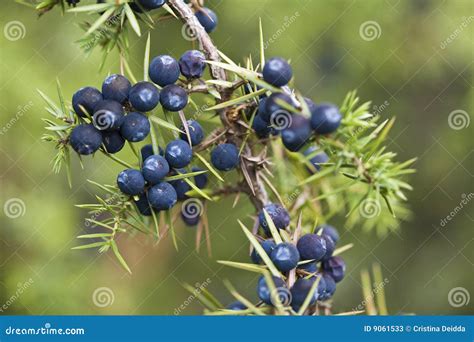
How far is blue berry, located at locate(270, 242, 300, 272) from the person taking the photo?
80 centimetres

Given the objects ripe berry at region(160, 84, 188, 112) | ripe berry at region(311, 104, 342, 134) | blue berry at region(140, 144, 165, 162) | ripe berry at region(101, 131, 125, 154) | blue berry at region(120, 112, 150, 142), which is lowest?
ripe berry at region(101, 131, 125, 154)

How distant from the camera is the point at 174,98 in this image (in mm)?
841

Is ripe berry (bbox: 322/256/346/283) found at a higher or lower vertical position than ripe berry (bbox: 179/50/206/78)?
lower

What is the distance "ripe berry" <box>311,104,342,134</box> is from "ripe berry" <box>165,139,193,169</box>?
9.0 inches

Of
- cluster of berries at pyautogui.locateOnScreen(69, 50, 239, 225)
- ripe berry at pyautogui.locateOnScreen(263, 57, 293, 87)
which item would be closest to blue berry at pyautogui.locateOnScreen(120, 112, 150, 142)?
cluster of berries at pyautogui.locateOnScreen(69, 50, 239, 225)

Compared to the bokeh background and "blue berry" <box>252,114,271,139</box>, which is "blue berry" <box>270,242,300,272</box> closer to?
"blue berry" <box>252,114,271,139</box>

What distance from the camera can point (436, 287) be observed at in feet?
6.16

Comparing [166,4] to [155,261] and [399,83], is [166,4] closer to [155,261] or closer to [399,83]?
[399,83]

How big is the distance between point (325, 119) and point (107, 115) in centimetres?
32

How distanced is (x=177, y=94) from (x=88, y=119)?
0.46ft

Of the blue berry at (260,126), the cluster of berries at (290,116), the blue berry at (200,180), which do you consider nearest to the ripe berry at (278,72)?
the cluster of berries at (290,116)

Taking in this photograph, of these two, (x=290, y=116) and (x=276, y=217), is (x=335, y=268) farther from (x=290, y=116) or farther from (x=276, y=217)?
(x=290, y=116)

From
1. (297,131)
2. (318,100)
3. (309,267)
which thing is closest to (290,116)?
(297,131)

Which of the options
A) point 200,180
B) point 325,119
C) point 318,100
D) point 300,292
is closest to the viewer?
point 325,119
